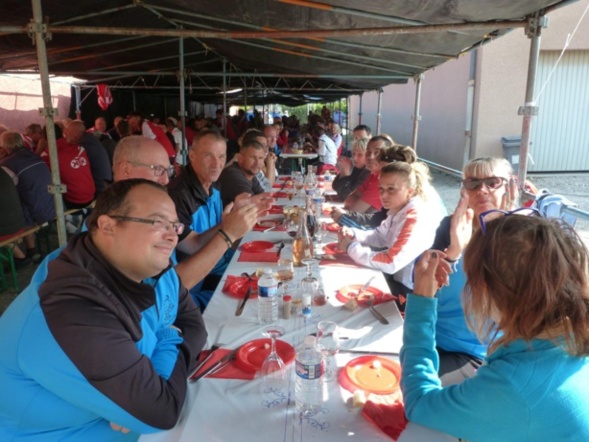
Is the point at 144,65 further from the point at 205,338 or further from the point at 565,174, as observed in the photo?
the point at 565,174

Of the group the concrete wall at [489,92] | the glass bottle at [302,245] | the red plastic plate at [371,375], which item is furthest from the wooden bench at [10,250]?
the concrete wall at [489,92]

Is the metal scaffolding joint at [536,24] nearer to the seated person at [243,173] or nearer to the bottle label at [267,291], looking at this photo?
the bottle label at [267,291]

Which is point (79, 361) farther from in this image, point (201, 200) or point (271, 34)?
point (271, 34)

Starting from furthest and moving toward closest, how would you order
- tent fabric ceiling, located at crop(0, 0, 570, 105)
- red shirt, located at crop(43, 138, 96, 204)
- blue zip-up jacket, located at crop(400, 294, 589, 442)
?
1. red shirt, located at crop(43, 138, 96, 204)
2. tent fabric ceiling, located at crop(0, 0, 570, 105)
3. blue zip-up jacket, located at crop(400, 294, 589, 442)

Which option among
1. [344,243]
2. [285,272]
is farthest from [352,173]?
[285,272]

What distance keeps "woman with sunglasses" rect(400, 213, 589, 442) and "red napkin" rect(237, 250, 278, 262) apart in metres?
1.82

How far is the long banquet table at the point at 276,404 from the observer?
1270 millimetres

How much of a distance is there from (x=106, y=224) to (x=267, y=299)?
831 mm

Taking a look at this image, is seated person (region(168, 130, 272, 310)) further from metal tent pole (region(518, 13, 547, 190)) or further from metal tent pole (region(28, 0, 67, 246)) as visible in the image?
metal tent pole (region(518, 13, 547, 190))

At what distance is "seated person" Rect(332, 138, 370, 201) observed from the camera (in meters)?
5.39

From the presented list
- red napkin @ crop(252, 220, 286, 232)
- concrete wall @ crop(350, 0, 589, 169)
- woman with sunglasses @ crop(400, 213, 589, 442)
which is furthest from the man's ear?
concrete wall @ crop(350, 0, 589, 169)

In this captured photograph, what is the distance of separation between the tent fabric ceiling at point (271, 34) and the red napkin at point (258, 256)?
2003 mm

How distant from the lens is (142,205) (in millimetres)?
1445

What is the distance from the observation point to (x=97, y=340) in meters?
1.17
